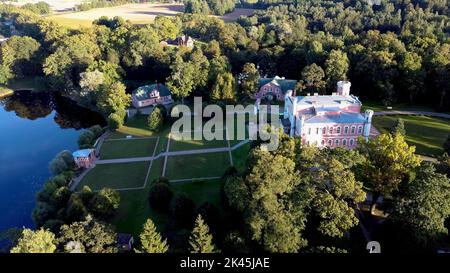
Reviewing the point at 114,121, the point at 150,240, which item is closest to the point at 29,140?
the point at 114,121

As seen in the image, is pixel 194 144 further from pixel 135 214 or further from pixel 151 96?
pixel 151 96

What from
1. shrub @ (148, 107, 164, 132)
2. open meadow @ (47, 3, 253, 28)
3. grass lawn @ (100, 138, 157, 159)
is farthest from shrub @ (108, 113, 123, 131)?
open meadow @ (47, 3, 253, 28)

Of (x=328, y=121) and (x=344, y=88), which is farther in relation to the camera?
(x=344, y=88)

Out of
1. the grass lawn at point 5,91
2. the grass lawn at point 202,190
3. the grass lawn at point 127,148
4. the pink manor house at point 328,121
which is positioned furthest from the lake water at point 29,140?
the pink manor house at point 328,121

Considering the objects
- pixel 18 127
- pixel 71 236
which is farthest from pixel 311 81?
pixel 18 127

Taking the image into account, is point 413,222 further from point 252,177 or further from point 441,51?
point 441,51

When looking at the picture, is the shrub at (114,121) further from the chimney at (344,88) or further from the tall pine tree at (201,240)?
the tall pine tree at (201,240)
